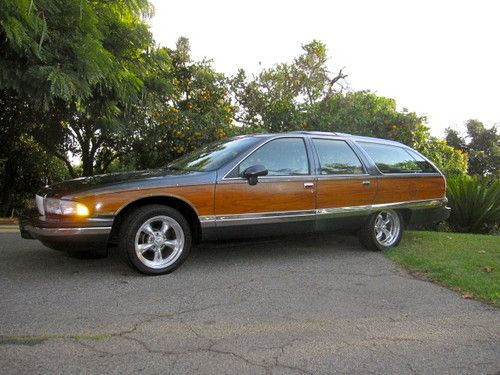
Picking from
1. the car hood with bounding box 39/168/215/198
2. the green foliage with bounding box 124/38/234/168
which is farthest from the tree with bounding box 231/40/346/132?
the car hood with bounding box 39/168/215/198

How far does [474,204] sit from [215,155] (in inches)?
238

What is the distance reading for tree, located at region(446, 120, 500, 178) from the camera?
87.7 ft

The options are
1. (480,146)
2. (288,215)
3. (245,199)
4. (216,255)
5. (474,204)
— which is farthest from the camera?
(480,146)

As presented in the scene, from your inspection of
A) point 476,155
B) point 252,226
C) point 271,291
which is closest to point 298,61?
point 252,226

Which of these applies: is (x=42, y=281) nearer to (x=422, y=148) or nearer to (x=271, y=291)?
(x=271, y=291)

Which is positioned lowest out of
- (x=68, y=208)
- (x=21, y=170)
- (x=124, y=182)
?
(x=68, y=208)

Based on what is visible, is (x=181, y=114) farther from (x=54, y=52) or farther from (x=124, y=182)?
(x=124, y=182)

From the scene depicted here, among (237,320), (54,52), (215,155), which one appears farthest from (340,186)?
(54,52)

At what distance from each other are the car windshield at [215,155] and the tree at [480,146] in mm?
23156

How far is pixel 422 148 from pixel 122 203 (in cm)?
849

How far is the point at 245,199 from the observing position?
5.48m

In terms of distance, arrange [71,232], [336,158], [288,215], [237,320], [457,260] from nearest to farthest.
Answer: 1. [237,320]
2. [71,232]
3. [288,215]
4. [457,260]
5. [336,158]

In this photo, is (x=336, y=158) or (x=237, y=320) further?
(x=336, y=158)

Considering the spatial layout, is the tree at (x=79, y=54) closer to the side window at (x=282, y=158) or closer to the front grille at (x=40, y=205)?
the front grille at (x=40, y=205)
